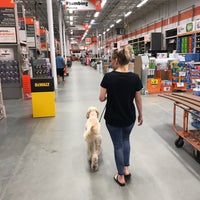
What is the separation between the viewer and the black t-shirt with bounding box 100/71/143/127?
2.13 metres

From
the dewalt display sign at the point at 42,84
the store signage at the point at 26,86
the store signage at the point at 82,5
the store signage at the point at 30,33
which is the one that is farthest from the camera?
the store signage at the point at 30,33

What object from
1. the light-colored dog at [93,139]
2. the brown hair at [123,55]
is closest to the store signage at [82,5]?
the light-colored dog at [93,139]

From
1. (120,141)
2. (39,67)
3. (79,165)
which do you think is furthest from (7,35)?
(120,141)

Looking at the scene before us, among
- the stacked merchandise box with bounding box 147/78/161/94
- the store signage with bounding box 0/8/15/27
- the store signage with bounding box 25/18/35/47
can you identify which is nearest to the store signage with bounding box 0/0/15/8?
the store signage with bounding box 0/8/15/27

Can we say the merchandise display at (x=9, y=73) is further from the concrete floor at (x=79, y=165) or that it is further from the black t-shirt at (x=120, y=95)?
the black t-shirt at (x=120, y=95)

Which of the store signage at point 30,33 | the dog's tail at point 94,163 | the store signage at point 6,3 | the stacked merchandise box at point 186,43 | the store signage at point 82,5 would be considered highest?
the store signage at point 82,5

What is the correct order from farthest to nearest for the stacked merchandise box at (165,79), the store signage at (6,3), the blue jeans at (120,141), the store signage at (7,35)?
the stacked merchandise box at (165,79) < the store signage at (7,35) < the store signage at (6,3) < the blue jeans at (120,141)

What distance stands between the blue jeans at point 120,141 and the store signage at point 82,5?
7.09 meters

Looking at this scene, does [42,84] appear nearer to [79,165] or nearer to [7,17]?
[79,165]

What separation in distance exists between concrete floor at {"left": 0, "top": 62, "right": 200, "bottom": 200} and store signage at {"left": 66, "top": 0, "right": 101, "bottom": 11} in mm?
5215

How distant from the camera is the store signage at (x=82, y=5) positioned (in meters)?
8.27

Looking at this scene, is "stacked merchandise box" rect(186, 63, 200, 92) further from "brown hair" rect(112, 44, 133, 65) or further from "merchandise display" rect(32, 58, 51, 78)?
"brown hair" rect(112, 44, 133, 65)

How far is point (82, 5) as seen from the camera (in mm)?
8422

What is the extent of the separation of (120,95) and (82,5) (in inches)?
283
